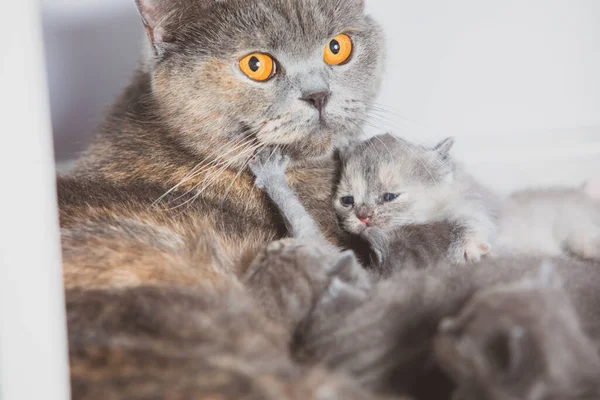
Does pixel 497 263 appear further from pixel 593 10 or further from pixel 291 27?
pixel 593 10

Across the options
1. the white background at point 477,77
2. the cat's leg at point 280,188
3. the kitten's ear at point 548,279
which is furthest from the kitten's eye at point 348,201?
the kitten's ear at point 548,279

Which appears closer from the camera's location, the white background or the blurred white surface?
the blurred white surface

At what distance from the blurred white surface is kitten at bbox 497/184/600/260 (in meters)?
1.16

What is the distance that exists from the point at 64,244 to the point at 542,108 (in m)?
1.80

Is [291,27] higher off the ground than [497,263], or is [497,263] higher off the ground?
[291,27]

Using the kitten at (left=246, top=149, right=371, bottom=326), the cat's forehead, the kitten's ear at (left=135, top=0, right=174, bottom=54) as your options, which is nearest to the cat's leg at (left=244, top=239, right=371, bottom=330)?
the kitten at (left=246, top=149, right=371, bottom=326)

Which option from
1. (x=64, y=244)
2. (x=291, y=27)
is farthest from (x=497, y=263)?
(x=64, y=244)

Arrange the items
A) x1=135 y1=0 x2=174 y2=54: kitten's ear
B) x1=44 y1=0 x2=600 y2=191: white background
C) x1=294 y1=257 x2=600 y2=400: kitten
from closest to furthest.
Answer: x1=294 y1=257 x2=600 y2=400: kitten → x1=135 y1=0 x2=174 y2=54: kitten's ear → x1=44 y1=0 x2=600 y2=191: white background

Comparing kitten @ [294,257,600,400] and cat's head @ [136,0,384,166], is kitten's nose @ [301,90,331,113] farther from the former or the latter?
kitten @ [294,257,600,400]

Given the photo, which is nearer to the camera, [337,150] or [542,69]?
[337,150]

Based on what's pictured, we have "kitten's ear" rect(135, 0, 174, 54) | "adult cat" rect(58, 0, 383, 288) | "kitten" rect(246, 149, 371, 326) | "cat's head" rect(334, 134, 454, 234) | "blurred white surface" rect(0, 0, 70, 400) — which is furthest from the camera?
"cat's head" rect(334, 134, 454, 234)

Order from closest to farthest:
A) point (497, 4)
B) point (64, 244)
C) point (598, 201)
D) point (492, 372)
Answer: point (492, 372) → point (64, 244) → point (598, 201) → point (497, 4)

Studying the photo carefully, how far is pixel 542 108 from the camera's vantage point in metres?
2.33

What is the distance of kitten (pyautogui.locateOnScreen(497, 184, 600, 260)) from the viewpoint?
169 cm
